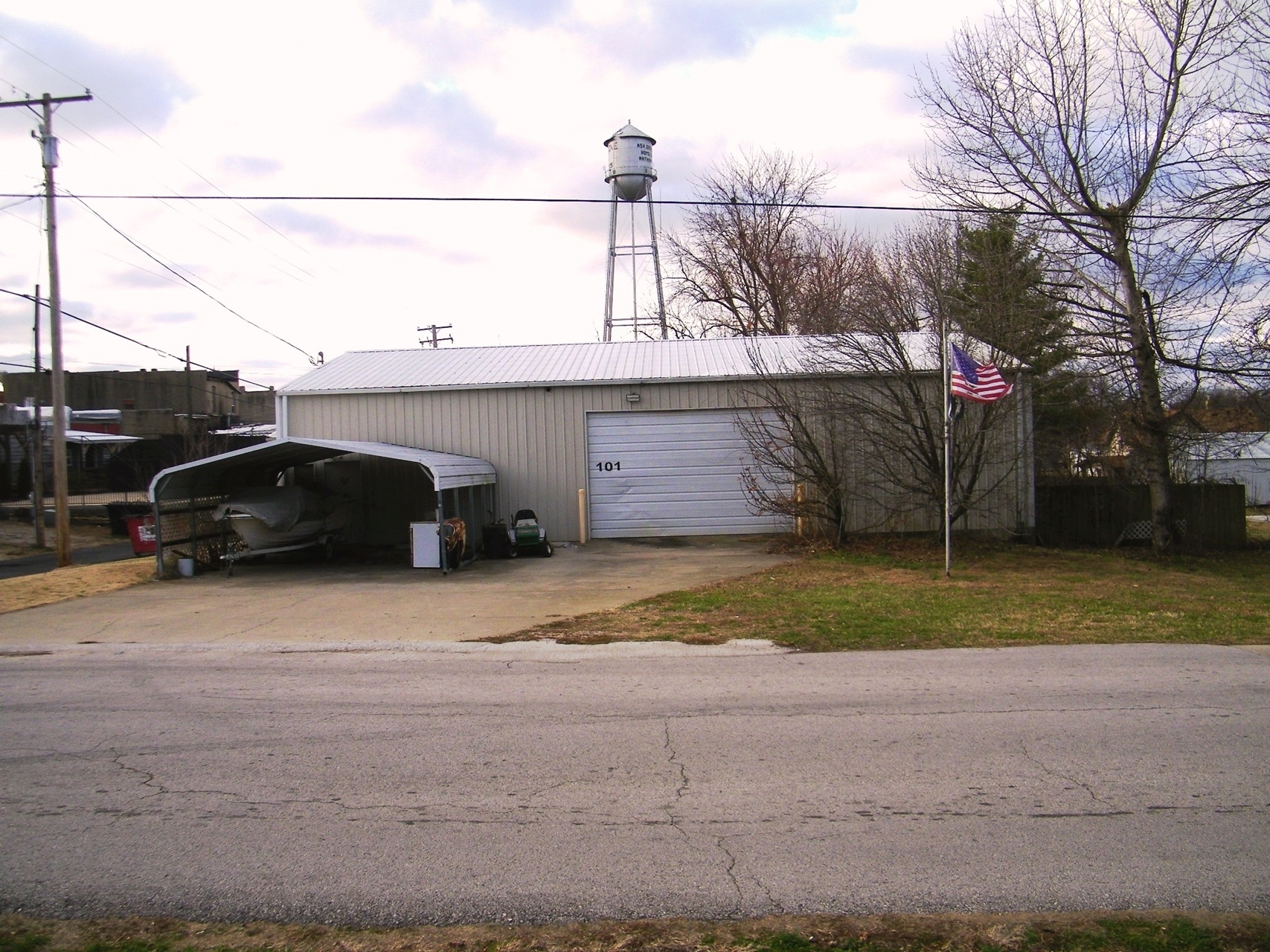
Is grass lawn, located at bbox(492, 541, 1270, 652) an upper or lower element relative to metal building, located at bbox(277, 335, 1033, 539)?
lower

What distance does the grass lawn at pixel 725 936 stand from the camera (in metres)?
3.70

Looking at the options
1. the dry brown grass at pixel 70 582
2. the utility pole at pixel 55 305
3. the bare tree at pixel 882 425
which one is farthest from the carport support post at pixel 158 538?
the bare tree at pixel 882 425

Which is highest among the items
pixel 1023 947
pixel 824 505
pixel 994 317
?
pixel 994 317

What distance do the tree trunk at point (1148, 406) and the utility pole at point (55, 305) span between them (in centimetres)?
2127

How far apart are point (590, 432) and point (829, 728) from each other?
49.3ft

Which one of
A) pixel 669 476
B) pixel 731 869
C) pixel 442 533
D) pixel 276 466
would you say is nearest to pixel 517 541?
pixel 442 533

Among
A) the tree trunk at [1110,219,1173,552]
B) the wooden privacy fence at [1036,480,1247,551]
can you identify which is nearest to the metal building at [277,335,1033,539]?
the wooden privacy fence at [1036,480,1247,551]

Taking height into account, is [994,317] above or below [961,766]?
above

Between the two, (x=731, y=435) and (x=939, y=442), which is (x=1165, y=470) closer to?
(x=939, y=442)

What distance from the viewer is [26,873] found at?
446 cm

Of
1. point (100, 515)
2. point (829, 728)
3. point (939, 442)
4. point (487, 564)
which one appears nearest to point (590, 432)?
point (487, 564)

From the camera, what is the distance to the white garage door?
21125mm

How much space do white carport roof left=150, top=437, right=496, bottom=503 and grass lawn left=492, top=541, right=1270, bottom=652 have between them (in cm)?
563

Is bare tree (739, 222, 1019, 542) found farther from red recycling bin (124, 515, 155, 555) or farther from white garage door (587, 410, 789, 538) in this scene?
red recycling bin (124, 515, 155, 555)
